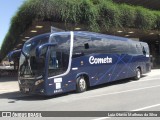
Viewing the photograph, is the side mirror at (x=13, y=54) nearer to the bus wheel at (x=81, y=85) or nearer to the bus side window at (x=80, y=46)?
the bus side window at (x=80, y=46)

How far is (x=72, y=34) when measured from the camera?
649 inches

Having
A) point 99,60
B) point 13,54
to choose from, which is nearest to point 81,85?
point 99,60

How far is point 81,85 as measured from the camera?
17.0 metres

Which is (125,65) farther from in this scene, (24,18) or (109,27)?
→ (24,18)

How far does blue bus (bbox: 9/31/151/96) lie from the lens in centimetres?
1483

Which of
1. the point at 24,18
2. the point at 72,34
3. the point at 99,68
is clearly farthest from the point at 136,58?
the point at 24,18

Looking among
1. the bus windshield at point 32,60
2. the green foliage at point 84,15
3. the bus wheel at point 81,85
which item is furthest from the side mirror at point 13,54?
the green foliage at point 84,15

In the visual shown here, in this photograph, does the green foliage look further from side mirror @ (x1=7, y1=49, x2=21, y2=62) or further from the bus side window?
the bus side window

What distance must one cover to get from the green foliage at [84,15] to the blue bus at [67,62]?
19.7ft

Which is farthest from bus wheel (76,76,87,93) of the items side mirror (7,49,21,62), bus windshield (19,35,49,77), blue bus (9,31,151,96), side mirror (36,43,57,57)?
side mirror (7,49,21,62)

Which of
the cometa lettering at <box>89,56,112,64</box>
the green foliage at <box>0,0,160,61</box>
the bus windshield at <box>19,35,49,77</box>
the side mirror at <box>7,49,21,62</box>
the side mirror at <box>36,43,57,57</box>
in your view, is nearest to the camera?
the side mirror at <box>36,43,57,57</box>

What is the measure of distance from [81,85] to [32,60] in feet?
10.2

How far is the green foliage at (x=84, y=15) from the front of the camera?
24609mm

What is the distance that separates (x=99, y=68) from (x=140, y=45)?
684 centimetres
